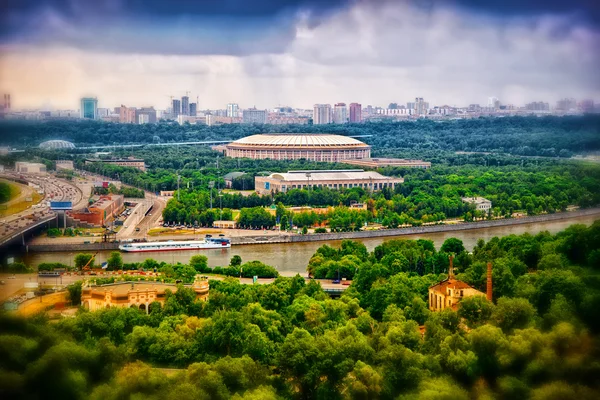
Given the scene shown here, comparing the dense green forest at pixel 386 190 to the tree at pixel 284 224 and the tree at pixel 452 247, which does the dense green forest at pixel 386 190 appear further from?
the tree at pixel 452 247

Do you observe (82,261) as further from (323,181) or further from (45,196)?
(323,181)

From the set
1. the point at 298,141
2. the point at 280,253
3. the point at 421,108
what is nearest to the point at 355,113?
the point at 421,108

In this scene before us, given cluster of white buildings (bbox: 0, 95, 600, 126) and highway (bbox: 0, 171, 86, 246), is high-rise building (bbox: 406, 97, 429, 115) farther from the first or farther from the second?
highway (bbox: 0, 171, 86, 246)

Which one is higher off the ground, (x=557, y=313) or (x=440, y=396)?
(x=557, y=313)

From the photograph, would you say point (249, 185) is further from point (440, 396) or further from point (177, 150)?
point (440, 396)

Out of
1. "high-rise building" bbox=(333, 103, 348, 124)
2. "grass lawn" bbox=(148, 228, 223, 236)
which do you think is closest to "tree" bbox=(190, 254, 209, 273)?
"grass lawn" bbox=(148, 228, 223, 236)

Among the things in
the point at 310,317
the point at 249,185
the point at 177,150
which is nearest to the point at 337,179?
the point at 249,185
